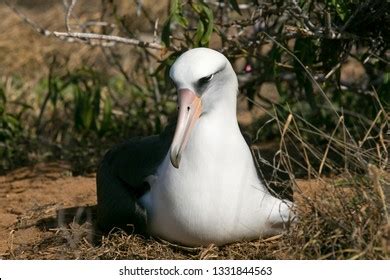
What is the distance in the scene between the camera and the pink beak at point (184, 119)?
12.9 ft

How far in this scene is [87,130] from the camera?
6.39m

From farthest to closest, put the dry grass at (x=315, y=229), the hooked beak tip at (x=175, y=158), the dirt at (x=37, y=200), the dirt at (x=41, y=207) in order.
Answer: the dirt at (x=37, y=200), the dirt at (x=41, y=207), the hooked beak tip at (x=175, y=158), the dry grass at (x=315, y=229)

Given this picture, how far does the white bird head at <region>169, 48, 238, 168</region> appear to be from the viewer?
13.0ft

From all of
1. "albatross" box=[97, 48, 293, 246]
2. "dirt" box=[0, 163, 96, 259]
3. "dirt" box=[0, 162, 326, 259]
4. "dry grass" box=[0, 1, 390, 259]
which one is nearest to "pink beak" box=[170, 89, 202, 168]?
"albatross" box=[97, 48, 293, 246]

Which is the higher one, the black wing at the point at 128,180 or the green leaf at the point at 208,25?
the green leaf at the point at 208,25

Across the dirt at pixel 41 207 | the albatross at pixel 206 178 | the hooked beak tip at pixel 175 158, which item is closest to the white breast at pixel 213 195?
the albatross at pixel 206 178

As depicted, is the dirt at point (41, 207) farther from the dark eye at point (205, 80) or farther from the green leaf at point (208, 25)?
the green leaf at point (208, 25)

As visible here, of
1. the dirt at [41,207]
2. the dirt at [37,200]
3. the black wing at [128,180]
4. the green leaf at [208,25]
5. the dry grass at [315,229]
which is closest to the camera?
the dry grass at [315,229]

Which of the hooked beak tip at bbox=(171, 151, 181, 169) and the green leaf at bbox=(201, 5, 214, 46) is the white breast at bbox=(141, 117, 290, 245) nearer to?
the hooked beak tip at bbox=(171, 151, 181, 169)

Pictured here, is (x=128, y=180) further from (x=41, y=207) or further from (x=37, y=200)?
(x=37, y=200)

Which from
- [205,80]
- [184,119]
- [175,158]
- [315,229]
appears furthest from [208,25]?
[315,229]

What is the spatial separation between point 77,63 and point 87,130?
68.4 inches

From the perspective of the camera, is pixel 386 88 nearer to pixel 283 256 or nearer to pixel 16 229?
pixel 283 256

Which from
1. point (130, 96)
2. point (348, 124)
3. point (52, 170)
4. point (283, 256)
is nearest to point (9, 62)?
point (130, 96)
